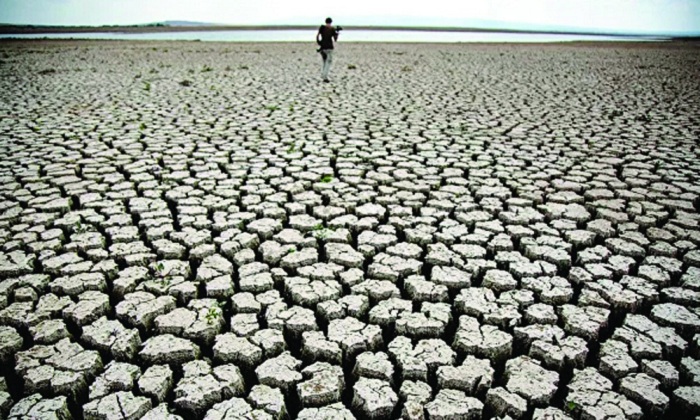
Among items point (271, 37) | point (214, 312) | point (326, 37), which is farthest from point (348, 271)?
point (271, 37)

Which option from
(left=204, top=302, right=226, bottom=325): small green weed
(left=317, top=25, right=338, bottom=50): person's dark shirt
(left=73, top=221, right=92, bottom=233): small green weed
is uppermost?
(left=317, top=25, right=338, bottom=50): person's dark shirt

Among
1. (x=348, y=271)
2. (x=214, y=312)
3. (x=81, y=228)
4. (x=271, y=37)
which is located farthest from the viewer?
(x=271, y=37)

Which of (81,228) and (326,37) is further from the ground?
(326,37)

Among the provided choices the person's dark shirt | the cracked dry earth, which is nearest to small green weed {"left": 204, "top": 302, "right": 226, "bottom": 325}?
the cracked dry earth

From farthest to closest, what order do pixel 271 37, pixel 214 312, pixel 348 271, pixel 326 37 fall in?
pixel 271 37 → pixel 326 37 → pixel 348 271 → pixel 214 312

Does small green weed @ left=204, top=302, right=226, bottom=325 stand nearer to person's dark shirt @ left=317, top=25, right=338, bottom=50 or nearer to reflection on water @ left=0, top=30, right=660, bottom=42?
person's dark shirt @ left=317, top=25, right=338, bottom=50

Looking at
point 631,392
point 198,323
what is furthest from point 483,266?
point 198,323

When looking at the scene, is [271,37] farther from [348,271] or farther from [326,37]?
[348,271]

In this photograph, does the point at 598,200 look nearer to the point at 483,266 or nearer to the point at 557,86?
the point at 483,266

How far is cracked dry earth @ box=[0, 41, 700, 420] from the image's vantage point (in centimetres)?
194

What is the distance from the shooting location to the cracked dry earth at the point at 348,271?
6.37ft

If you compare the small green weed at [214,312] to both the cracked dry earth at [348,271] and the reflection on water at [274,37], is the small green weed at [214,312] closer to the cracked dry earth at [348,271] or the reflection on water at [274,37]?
the cracked dry earth at [348,271]

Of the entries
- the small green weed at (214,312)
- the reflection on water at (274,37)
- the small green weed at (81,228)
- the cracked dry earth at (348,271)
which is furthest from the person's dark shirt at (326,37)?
the reflection on water at (274,37)

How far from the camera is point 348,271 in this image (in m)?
2.75
